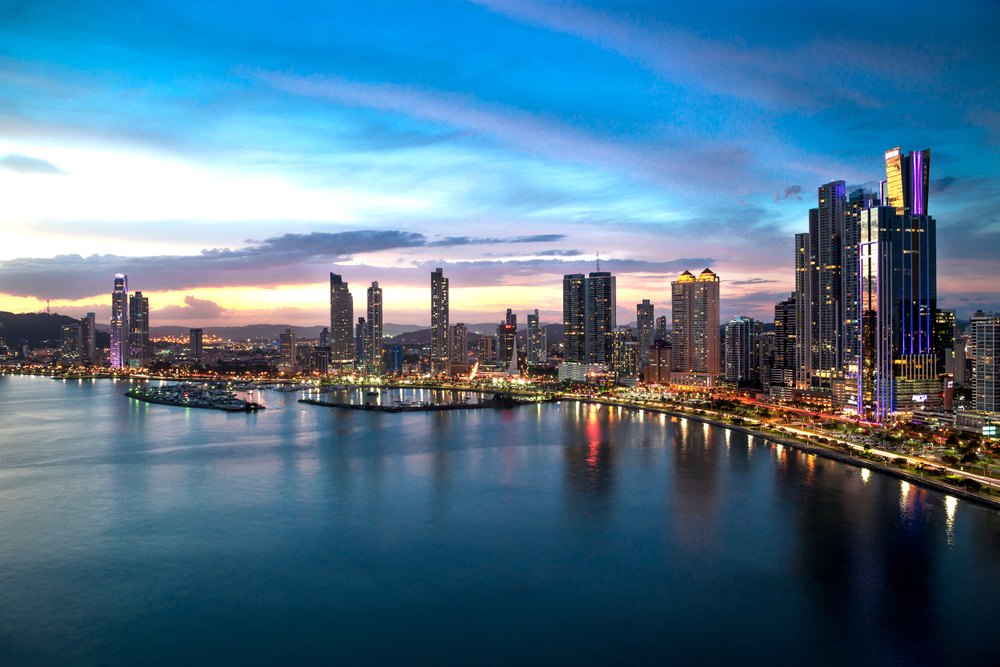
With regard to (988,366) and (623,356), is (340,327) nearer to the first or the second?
(623,356)

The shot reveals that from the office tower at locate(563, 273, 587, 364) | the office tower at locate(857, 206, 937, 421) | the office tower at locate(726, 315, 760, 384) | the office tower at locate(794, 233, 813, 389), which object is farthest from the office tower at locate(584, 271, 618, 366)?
the office tower at locate(857, 206, 937, 421)

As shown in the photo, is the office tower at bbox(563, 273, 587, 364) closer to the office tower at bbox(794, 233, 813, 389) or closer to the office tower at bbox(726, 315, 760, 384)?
the office tower at bbox(726, 315, 760, 384)

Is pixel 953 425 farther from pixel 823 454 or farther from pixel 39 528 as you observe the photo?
pixel 39 528

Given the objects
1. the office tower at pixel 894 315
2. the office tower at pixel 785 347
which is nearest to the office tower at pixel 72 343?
the office tower at pixel 785 347

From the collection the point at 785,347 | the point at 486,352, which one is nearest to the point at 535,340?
the point at 486,352

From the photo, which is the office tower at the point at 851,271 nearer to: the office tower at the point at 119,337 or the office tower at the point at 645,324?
the office tower at the point at 645,324

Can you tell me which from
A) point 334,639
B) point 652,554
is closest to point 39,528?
point 334,639
